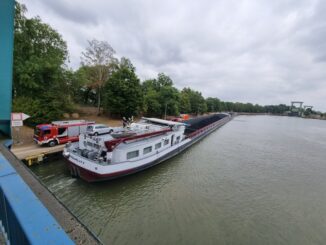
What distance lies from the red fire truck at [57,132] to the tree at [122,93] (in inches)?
430

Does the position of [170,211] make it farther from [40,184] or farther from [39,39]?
[39,39]

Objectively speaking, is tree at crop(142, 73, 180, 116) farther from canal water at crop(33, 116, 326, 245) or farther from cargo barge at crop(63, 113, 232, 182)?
canal water at crop(33, 116, 326, 245)

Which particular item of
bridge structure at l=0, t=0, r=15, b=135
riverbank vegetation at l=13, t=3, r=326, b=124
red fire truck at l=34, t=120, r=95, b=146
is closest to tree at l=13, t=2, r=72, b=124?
riverbank vegetation at l=13, t=3, r=326, b=124

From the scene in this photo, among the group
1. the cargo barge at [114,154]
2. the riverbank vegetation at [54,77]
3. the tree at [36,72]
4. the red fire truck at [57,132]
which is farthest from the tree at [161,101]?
the cargo barge at [114,154]

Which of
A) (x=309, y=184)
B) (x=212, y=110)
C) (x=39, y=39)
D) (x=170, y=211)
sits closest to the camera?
(x=170, y=211)

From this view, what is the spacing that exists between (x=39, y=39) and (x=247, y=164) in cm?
2461

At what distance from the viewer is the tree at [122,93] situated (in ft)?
85.9

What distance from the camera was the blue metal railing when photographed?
1537 millimetres

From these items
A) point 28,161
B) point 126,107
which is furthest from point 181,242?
point 126,107

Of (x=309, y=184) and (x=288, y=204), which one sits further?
(x=309, y=184)

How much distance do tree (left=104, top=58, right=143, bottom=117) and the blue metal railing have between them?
24.6m

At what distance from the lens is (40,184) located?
118 inches

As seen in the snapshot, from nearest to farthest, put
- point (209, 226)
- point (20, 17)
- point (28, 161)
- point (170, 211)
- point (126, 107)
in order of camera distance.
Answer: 1. point (209, 226)
2. point (170, 211)
3. point (28, 161)
4. point (20, 17)
5. point (126, 107)

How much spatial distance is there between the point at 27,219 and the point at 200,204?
26.3ft
